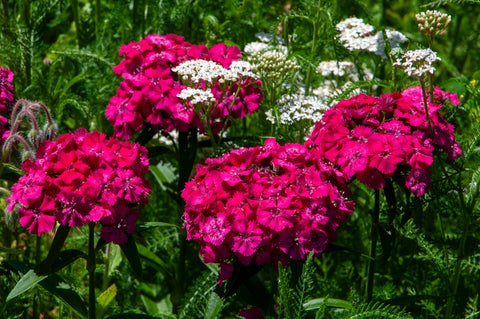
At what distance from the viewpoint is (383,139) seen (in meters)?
2.21

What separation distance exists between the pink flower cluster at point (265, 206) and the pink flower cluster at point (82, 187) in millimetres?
223

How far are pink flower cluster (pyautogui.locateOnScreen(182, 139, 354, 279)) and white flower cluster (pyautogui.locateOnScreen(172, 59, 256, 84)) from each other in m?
0.54

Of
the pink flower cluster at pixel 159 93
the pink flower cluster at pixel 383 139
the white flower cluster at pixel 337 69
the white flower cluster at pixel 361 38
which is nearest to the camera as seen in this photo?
the pink flower cluster at pixel 383 139

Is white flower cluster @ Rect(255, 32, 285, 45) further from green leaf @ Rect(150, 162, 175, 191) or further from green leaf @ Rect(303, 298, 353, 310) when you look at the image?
green leaf @ Rect(303, 298, 353, 310)

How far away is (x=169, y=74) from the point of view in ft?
9.74

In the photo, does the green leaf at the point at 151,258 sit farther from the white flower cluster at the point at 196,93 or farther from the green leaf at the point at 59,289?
the white flower cluster at the point at 196,93

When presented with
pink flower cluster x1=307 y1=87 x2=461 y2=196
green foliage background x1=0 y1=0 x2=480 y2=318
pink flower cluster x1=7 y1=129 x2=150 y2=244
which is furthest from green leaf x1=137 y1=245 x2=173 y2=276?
pink flower cluster x1=307 y1=87 x2=461 y2=196

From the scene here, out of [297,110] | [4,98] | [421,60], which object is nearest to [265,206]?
[421,60]

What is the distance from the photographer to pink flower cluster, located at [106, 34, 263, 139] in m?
2.86

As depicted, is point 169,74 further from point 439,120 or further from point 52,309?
point 52,309

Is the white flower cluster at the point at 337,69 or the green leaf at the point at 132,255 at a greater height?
the white flower cluster at the point at 337,69

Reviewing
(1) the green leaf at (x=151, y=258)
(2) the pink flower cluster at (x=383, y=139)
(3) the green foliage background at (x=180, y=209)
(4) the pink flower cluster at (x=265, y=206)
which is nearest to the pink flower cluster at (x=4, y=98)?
(3) the green foliage background at (x=180, y=209)

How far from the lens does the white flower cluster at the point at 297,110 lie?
287 cm

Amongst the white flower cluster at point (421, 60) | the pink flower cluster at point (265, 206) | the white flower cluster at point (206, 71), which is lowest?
the pink flower cluster at point (265, 206)
